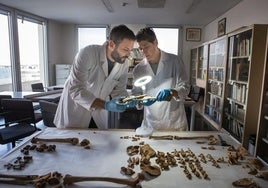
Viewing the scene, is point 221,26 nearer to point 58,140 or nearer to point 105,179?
point 58,140

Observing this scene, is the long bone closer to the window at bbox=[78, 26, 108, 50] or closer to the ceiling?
the ceiling

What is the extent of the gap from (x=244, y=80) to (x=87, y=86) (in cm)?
245

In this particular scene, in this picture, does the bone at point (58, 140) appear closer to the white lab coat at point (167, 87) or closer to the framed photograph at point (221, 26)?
the white lab coat at point (167, 87)

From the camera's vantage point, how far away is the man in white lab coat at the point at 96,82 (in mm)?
1443

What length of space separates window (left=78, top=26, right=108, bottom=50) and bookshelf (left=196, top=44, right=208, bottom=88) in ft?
8.75

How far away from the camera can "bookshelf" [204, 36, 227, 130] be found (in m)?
3.95

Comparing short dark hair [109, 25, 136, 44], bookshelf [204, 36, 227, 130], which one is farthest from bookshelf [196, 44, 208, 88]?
short dark hair [109, 25, 136, 44]

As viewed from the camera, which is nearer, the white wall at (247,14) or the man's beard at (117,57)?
the man's beard at (117,57)

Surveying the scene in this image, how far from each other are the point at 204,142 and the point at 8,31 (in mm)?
4544

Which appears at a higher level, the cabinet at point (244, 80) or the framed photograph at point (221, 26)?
the framed photograph at point (221, 26)

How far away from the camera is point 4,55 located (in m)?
4.29

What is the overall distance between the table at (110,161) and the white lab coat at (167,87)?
39cm

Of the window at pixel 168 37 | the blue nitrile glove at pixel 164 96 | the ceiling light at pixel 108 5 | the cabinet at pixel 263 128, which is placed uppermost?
the ceiling light at pixel 108 5

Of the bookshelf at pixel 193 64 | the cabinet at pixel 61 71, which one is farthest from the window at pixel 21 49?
the bookshelf at pixel 193 64
